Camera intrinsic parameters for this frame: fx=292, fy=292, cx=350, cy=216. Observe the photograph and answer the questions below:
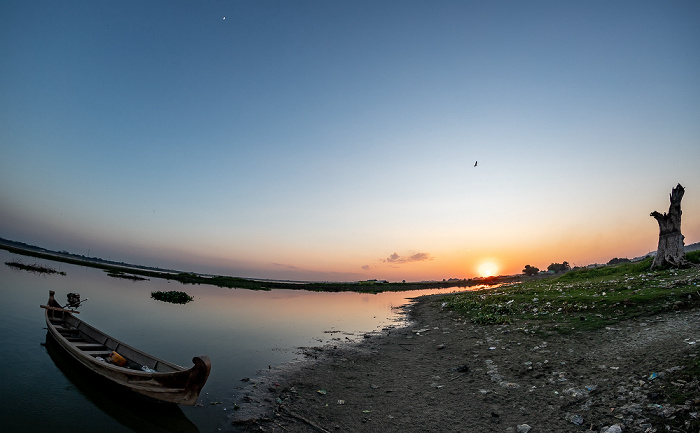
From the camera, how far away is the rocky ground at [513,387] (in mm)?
5758

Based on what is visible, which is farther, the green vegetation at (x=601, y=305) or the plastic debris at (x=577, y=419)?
the green vegetation at (x=601, y=305)

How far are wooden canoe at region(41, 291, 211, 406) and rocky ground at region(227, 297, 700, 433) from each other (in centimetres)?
152

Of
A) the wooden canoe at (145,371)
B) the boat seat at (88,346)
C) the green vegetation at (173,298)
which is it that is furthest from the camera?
the green vegetation at (173,298)

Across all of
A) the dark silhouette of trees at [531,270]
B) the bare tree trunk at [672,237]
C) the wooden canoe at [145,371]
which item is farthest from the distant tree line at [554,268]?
the wooden canoe at [145,371]

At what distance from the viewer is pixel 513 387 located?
7988 mm

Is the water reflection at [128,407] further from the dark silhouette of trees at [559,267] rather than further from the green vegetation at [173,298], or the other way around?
the dark silhouette of trees at [559,267]

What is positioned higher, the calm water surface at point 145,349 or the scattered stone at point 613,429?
the scattered stone at point 613,429

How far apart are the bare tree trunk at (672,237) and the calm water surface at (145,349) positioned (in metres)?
19.6

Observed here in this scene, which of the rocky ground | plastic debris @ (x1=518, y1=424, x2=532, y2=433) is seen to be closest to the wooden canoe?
the rocky ground

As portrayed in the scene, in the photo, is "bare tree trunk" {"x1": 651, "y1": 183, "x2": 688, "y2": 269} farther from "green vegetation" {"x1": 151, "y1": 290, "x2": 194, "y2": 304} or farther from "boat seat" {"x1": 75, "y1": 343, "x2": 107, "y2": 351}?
"green vegetation" {"x1": 151, "y1": 290, "x2": 194, "y2": 304}

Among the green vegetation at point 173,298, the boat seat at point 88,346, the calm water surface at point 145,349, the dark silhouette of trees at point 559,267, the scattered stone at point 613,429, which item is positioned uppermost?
the scattered stone at point 613,429

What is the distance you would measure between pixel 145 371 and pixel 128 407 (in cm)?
101

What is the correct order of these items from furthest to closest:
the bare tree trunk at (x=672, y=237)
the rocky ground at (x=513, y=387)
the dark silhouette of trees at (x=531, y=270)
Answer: the dark silhouette of trees at (x=531, y=270)
the bare tree trunk at (x=672, y=237)
the rocky ground at (x=513, y=387)

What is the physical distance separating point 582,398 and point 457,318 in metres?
13.9
